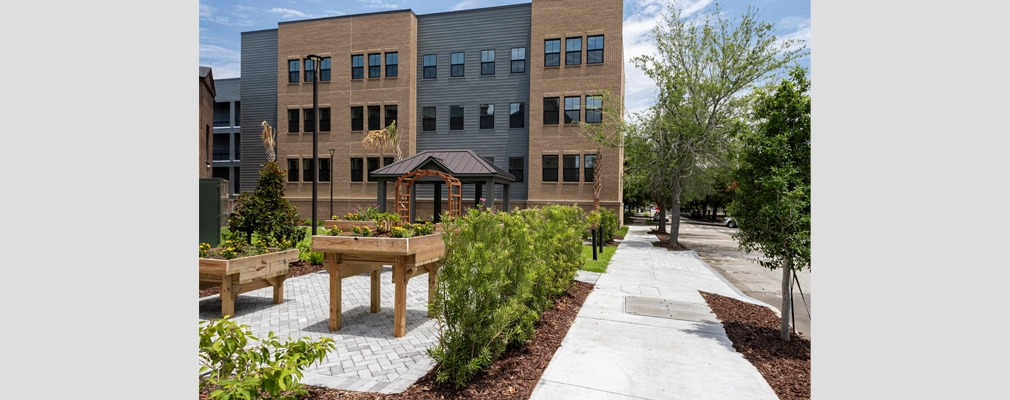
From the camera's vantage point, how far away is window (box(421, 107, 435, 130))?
28.7 meters

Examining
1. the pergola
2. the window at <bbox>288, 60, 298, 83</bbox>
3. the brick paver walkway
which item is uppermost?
the window at <bbox>288, 60, 298, 83</bbox>

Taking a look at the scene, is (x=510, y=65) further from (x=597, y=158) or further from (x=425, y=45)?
(x=597, y=158)

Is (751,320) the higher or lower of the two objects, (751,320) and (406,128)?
the lower

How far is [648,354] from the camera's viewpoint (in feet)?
17.4

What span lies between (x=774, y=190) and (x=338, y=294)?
19.3 feet

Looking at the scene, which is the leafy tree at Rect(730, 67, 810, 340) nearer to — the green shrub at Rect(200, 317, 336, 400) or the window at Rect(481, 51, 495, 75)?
the green shrub at Rect(200, 317, 336, 400)

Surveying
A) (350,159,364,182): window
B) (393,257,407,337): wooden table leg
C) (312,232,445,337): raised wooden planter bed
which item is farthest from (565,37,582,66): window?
(393,257,407,337): wooden table leg

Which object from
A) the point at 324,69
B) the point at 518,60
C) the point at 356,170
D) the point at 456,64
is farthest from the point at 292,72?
the point at 518,60

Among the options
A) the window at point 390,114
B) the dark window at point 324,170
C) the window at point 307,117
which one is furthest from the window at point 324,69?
the dark window at point 324,170

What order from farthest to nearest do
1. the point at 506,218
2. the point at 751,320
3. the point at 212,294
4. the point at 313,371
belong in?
the point at 212,294
the point at 751,320
the point at 506,218
the point at 313,371

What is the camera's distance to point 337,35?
28.8 metres

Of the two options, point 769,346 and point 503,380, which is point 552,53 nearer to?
point 769,346

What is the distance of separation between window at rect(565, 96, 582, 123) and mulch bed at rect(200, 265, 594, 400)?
69.0 ft

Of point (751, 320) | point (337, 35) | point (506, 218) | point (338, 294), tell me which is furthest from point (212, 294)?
point (337, 35)
